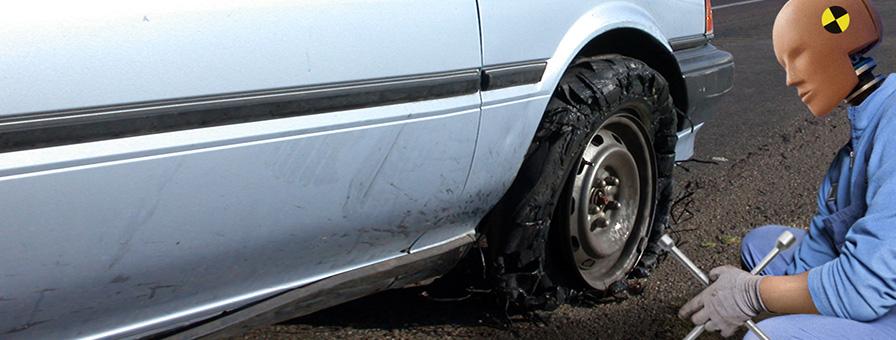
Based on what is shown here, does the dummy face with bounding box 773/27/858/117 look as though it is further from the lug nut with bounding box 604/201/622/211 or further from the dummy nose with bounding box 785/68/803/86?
the lug nut with bounding box 604/201/622/211

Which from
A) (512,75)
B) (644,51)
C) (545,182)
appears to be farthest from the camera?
(644,51)

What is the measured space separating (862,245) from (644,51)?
1500 mm

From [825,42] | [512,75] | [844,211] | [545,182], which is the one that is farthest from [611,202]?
[825,42]

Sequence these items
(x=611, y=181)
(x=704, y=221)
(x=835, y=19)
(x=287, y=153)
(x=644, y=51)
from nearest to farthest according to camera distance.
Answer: (x=835, y=19)
(x=287, y=153)
(x=611, y=181)
(x=644, y=51)
(x=704, y=221)

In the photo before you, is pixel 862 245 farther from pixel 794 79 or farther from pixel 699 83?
pixel 699 83

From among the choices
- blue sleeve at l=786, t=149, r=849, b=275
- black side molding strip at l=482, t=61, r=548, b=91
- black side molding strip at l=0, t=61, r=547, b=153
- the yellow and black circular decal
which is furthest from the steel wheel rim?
the yellow and black circular decal

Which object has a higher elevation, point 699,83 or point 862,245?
point 862,245

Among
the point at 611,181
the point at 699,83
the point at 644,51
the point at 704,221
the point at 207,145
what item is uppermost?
the point at 207,145

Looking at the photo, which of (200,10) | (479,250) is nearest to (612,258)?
(479,250)

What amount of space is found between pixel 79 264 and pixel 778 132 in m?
4.34

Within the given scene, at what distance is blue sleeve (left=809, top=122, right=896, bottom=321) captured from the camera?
5.05 feet

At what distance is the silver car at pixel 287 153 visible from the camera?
4.98 feet

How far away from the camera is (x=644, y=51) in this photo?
2.97 metres

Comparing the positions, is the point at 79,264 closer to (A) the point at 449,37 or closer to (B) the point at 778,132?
(A) the point at 449,37
